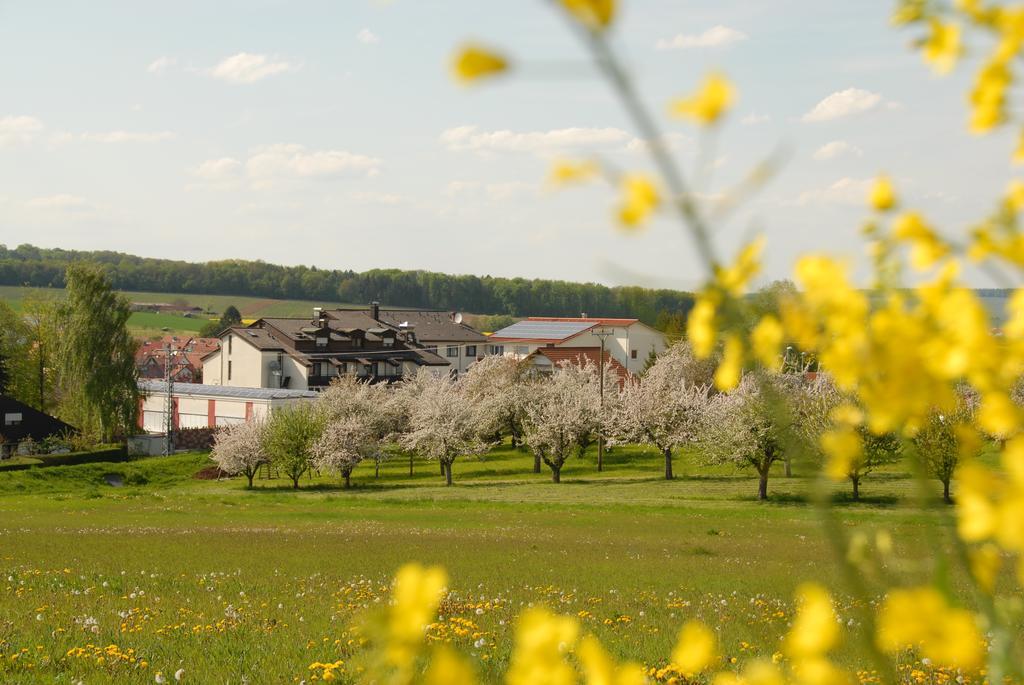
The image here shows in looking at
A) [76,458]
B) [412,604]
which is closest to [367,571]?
[412,604]

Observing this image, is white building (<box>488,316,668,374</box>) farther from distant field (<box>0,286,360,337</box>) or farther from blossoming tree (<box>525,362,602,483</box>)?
distant field (<box>0,286,360,337</box>)

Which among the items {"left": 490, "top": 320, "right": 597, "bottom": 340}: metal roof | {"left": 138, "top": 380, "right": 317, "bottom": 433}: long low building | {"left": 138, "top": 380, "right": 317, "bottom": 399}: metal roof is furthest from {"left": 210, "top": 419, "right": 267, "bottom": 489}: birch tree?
{"left": 490, "top": 320, "right": 597, "bottom": 340}: metal roof

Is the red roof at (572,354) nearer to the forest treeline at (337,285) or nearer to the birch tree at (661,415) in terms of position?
the birch tree at (661,415)

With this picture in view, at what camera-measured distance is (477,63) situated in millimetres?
1048

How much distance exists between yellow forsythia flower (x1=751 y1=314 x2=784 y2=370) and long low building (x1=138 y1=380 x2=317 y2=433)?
2534 inches

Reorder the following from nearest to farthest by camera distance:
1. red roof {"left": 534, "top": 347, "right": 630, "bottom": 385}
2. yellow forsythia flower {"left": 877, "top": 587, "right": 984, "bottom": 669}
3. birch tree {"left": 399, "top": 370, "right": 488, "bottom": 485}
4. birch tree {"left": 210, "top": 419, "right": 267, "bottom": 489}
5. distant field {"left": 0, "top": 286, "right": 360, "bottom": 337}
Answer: yellow forsythia flower {"left": 877, "top": 587, "right": 984, "bottom": 669} < birch tree {"left": 210, "top": 419, "right": 267, "bottom": 489} < birch tree {"left": 399, "top": 370, "right": 488, "bottom": 485} < red roof {"left": 534, "top": 347, "right": 630, "bottom": 385} < distant field {"left": 0, "top": 286, "right": 360, "bottom": 337}

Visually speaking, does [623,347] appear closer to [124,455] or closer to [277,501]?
[124,455]

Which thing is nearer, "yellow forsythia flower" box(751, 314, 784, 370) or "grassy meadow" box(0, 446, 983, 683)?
"yellow forsythia flower" box(751, 314, 784, 370)

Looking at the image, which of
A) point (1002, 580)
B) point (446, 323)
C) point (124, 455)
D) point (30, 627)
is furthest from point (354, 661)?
point (446, 323)

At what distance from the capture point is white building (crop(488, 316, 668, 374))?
9056 centimetres

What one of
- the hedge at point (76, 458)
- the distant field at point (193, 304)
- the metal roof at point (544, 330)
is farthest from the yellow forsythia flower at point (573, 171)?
the distant field at point (193, 304)

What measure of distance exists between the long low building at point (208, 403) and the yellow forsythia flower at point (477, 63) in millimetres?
64526

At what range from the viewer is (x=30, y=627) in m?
9.27

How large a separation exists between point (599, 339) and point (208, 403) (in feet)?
122
